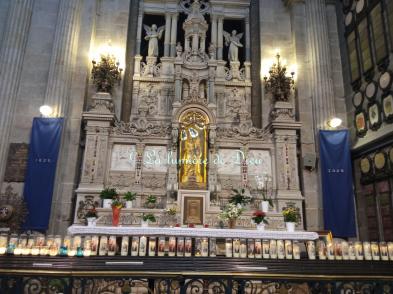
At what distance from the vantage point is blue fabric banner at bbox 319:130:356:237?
32.1ft

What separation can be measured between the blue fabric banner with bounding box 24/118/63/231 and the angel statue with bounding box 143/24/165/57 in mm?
4516

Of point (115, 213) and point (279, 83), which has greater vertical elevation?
point (279, 83)

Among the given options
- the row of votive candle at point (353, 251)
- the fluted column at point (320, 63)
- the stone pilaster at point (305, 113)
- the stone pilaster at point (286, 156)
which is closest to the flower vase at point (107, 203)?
the stone pilaster at point (286, 156)

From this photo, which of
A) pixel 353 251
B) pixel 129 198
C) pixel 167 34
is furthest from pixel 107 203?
pixel 167 34

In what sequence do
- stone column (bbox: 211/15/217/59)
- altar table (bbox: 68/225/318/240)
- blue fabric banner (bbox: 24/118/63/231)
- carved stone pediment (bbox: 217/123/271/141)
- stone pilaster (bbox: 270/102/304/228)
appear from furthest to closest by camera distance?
stone column (bbox: 211/15/217/59) → carved stone pediment (bbox: 217/123/271/141) → stone pilaster (bbox: 270/102/304/228) → blue fabric banner (bbox: 24/118/63/231) → altar table (bbox: 68/225/318/240)

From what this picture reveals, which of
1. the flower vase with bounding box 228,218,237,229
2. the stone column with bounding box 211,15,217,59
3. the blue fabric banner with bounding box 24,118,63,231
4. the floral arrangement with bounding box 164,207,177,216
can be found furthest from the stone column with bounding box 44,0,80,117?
the flower vase with bounding box 228,218,237,229

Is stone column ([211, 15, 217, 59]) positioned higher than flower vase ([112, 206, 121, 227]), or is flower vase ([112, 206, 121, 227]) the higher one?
stone column ([211, 15, 217, 59])

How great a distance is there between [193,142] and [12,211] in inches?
217

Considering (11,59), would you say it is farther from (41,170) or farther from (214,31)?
(214,31)

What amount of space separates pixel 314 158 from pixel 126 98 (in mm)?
6799

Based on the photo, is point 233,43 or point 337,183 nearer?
point 337,183

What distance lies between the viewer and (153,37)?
12859 millimetres

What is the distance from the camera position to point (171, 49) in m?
12.8

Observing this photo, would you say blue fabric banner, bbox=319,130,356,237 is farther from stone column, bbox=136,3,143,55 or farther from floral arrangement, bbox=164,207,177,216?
stone column, bbox=136,3,143,55
